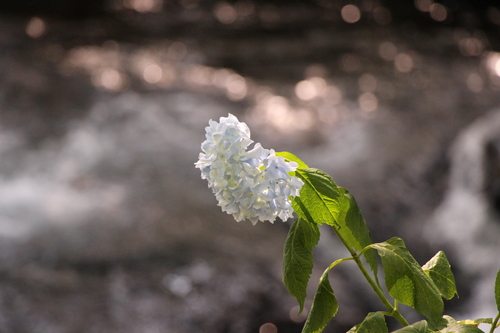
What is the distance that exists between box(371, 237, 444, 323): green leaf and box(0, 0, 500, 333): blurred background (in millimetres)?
2553

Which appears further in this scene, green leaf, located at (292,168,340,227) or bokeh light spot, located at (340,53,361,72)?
bokeh light spot, located at (340,53,361,72)

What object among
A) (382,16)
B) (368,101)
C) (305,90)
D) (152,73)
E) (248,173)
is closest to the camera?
(248,173)

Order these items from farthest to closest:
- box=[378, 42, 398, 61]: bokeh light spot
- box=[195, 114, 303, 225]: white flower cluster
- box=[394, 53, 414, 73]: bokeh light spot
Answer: box=[378, 42, 398, 61]: bokeh light spot < box=[394, 53, 414, 73]: bokeh light spot < box=[195, 114, 303, 225]: white flower cluster

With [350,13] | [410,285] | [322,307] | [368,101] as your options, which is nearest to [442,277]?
[410,285]

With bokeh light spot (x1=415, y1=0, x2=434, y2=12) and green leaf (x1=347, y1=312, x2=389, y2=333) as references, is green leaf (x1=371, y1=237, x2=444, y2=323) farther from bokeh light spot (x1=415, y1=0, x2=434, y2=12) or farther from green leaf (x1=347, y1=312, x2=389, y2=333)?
bokeh light spot (x1=415, y1=0, x2=434, y2=12)

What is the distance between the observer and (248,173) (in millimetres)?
905

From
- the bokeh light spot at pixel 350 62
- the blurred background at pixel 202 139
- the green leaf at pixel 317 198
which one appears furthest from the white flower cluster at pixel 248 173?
the bokeh light spot at pixel 350 62

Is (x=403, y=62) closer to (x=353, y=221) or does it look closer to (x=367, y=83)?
(x=367, y=83)

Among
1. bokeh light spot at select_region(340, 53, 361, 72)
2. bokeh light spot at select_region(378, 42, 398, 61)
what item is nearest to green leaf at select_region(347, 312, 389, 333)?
bokeh light spot at select_region(340, 53, 361, 72)

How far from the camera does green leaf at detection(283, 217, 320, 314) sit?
3.14ft

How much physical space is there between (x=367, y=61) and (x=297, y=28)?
1.12 m

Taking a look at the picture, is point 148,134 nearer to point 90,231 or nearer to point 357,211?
point 90,231

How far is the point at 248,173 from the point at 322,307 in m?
0.29

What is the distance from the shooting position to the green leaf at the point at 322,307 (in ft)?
3.22
